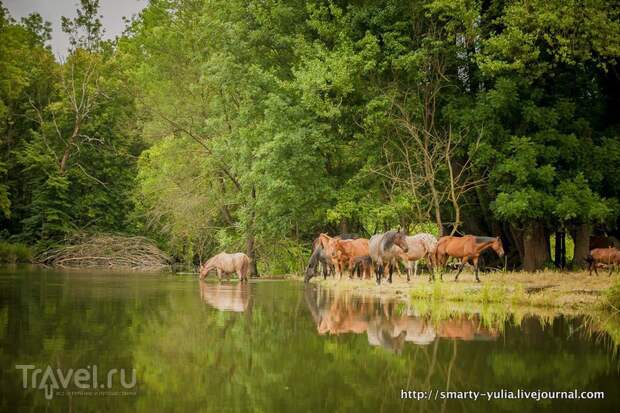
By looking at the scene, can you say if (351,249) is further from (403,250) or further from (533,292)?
(533,292)

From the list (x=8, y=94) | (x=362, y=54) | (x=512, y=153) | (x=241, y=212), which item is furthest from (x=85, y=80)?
(x=512, y=153)

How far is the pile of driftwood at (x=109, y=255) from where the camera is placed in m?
42.6

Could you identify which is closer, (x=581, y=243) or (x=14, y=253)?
(x=581, y=243)

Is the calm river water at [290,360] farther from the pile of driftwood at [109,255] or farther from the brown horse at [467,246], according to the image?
the pile of driftwood at [109,255]

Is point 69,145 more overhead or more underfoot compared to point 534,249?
more overhead

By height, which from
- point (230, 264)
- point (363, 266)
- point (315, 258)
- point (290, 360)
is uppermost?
point (315, 258)

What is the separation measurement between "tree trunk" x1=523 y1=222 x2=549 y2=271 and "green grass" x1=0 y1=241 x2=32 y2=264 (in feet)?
93.7

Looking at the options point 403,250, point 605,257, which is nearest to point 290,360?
point 403,250

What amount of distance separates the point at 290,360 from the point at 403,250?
46.2 ft

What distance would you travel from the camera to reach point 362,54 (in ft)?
87.6

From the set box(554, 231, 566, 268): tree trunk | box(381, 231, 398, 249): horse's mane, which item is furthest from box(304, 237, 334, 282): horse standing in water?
box(554, 231, 566, 268): tree trunk

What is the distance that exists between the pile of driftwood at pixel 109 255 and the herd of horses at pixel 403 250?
735 inches

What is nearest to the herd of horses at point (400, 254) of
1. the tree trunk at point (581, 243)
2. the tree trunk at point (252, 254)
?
the tree trunk at point (581, 243)

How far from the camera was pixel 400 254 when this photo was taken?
859 inches
